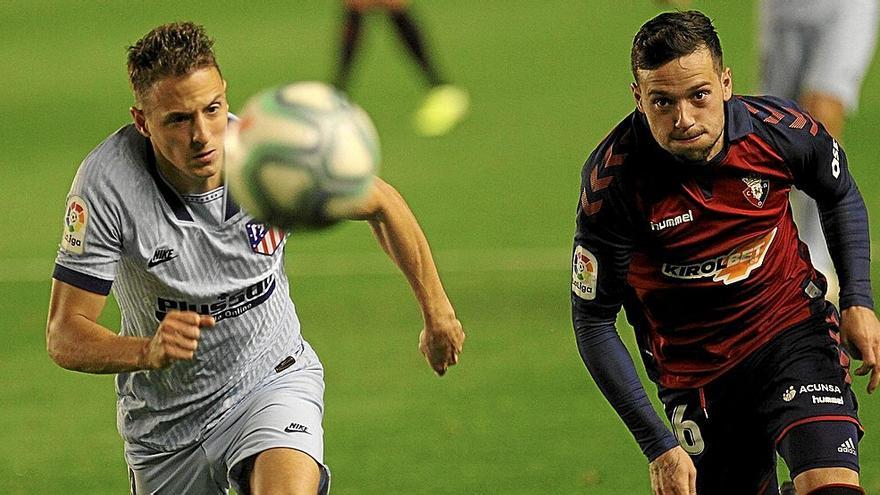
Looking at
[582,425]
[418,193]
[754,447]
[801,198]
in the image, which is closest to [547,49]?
[418,193]

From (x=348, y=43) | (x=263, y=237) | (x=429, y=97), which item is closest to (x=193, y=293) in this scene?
(x=263, y=237)

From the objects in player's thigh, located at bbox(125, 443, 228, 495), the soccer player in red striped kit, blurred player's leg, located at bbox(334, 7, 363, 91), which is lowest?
blurred player's leg, located at bbox(334, 7, 363, 91)

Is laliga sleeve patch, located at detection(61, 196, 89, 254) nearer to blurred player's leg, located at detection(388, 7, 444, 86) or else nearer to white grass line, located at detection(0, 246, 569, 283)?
white grass line, located at detection(0, 246, 569, 283)

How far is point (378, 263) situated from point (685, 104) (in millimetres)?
6111

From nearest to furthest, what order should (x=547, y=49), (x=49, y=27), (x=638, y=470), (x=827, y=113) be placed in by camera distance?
(x=638, y=470) → (x=827, y=113) → (x=547, y=49) → (x=49, y=27)

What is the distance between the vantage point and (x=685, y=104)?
521 cm

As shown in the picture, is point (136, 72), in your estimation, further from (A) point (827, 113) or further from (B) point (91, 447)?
(A) point (827, 113)

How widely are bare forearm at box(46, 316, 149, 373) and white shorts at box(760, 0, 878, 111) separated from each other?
4.89 meters

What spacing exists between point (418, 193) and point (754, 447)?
25.0ft

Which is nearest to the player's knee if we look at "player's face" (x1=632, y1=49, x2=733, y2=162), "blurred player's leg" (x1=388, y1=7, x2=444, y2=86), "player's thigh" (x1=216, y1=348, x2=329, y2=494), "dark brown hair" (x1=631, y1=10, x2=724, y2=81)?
"player's face" (x1=632, y1=49, x2=733, y2=162)

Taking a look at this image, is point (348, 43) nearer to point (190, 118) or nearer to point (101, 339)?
point (190, 118)

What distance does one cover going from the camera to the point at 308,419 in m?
5.38

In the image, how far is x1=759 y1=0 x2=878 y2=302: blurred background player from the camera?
28.6 feet

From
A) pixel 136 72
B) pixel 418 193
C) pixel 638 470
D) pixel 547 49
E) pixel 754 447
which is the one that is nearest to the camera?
pixel 136 72
